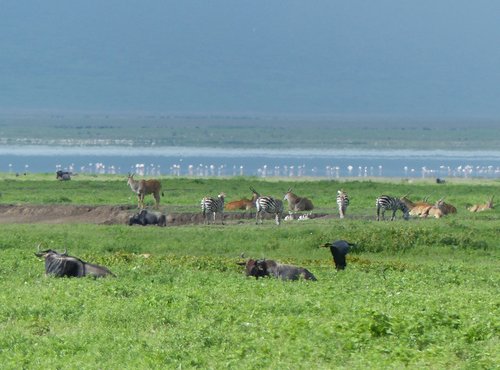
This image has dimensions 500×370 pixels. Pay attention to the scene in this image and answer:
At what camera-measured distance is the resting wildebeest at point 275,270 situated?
2000 centimetres

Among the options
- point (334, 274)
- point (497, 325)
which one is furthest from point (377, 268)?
point (497, 325)

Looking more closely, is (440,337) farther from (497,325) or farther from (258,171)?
(258,171)

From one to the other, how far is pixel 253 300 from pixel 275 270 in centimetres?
391

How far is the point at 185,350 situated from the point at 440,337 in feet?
9.07

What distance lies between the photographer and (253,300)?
16344mm

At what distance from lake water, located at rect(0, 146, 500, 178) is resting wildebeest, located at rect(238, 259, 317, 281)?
44.1 metres

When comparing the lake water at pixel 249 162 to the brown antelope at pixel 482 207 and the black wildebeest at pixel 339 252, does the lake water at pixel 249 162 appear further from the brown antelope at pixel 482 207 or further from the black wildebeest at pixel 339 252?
the black wildebeest at pixel 339 252

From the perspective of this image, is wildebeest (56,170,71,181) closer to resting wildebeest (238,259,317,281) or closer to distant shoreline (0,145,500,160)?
resting wildebeest (238,259,317,281)

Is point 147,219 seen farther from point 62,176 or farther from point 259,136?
point 259,136

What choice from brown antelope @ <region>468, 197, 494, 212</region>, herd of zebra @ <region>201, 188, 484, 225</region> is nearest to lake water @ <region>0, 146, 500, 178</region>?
brown antelope @ <region>468, 197, 494, 212</region>

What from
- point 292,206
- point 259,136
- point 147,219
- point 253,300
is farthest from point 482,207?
point 259,136

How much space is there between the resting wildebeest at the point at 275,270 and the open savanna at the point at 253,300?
1.38 ft

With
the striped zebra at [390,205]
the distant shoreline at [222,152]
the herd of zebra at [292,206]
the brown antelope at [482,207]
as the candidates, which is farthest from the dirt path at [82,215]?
the distant shoreline at [222,152]

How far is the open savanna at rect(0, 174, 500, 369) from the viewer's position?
42.4 ft
